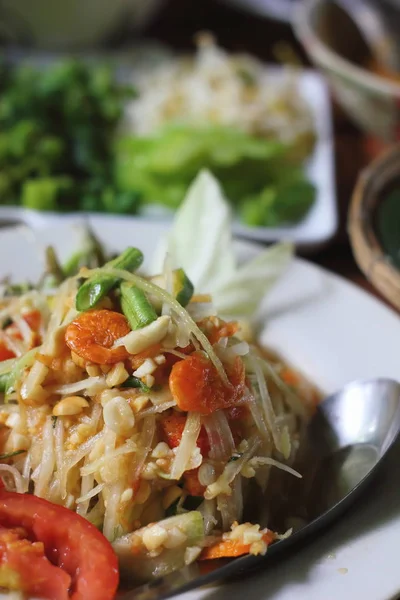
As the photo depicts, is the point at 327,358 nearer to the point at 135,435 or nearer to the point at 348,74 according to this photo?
the point at 135,435

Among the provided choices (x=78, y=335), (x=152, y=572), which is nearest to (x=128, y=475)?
(x=152, y=572)

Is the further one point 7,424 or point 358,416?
point 358,416

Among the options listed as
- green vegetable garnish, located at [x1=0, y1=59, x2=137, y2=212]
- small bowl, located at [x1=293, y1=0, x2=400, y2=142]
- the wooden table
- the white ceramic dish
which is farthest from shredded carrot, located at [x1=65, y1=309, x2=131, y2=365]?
the wooden table

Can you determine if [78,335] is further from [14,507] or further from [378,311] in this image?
[378,311]

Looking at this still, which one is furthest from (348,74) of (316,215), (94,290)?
(94,290)

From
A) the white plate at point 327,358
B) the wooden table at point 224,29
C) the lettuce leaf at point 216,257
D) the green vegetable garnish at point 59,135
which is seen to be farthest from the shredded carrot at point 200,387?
the wooden table at point 224,29

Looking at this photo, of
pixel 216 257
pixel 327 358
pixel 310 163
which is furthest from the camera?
pixel 310 163

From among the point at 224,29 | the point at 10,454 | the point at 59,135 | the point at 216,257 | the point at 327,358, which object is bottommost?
the point at 59,135
